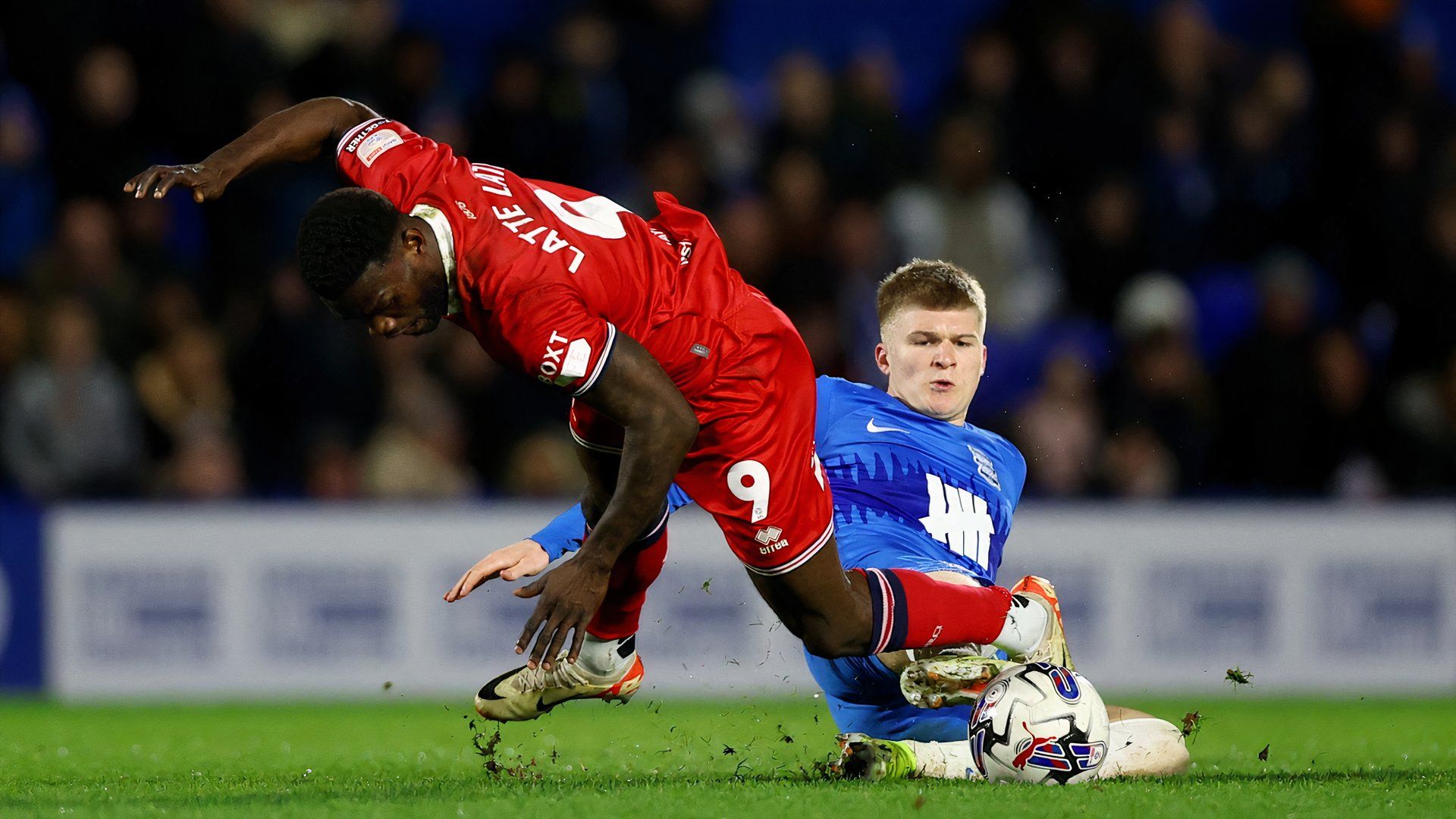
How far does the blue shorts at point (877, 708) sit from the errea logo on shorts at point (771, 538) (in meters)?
0.59

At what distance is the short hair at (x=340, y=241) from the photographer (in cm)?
416

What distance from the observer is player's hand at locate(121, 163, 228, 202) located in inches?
178

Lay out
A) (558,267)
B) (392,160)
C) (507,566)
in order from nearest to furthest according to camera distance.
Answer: (558,267) < (392,160) < (507,566)

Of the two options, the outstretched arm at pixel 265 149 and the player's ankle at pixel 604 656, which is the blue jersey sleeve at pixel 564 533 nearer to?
the player's ankle at pixel 604 656

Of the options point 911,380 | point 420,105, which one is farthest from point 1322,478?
point 420,105

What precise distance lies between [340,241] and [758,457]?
1375 millimetres

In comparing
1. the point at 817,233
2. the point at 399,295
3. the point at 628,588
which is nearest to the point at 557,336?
the point at 399,295

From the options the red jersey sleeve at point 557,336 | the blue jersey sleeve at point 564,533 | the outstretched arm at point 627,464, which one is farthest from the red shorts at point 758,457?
the red jersey sleeve at point 557,336

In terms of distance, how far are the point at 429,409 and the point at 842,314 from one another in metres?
2.50

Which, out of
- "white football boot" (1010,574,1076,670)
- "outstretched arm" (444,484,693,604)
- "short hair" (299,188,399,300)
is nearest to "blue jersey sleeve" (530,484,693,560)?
"outstretched arm" (444,484,693,604)

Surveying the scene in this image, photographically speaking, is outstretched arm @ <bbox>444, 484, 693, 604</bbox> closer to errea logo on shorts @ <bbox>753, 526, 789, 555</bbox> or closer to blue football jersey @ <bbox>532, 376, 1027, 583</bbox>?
blue football jersey @ <bbox>532, 376, 1027, 583</bbox>

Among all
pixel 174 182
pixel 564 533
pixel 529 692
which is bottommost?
pixel 529 692

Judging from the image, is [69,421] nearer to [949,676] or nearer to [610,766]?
[610,766]

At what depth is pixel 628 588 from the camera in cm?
544
